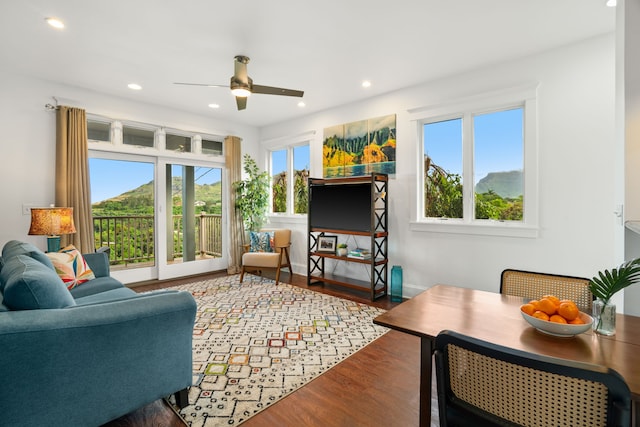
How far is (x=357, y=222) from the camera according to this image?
4.09 m

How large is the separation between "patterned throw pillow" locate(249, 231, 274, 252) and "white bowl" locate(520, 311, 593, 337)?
420 centimetres

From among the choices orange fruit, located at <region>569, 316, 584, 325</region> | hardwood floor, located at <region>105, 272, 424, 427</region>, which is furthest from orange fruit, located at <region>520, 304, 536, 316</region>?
hardwood floor, located at <region>105, 272, 424, 427</region>

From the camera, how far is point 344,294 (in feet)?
13.6

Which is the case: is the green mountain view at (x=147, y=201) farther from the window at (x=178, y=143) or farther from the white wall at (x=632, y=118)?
the white wall at (x=632, y=118)

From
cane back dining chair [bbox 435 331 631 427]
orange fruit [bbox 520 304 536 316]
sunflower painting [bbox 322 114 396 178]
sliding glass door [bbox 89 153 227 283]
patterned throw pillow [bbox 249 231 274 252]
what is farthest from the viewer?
patterned throw pillow [bbox 249 231 274 252]

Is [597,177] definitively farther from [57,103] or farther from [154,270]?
[57,103]

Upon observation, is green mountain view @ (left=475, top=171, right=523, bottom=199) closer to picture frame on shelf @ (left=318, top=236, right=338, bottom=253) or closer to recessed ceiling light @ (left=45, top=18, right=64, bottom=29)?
picture frame on shelf @ (left=318, top=236, right=338, bottom=253)

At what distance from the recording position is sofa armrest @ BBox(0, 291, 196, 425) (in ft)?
4.25

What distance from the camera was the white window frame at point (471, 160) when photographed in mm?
3117

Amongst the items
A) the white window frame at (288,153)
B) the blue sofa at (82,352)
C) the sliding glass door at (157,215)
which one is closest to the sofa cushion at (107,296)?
the blue sofa at (82,352)

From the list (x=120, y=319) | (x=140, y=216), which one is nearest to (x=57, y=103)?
(x=140, y=216)

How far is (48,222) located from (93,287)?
1167mm

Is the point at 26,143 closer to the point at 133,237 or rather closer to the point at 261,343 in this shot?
the point at 133,237

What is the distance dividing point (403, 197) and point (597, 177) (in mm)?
1927
